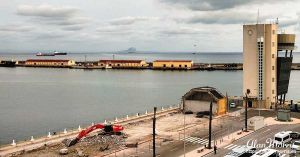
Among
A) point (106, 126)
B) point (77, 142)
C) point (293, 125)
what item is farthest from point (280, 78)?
point (77, 142)

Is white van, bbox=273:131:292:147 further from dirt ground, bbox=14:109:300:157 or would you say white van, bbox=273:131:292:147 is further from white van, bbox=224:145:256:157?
dirt ground, bbox=14:109:300:157

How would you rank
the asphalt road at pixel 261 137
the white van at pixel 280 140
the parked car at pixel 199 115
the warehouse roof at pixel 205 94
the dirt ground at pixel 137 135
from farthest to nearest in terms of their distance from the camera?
the warehouse roof at pixel 205 94 < the parked car at pixel 199 115 < the white van at pixel 280 140 < the asphalt road at pixel 261 137 < the dirt ground at pixel 137 135

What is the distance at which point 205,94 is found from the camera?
64562 mm

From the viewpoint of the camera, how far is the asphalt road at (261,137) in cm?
4245

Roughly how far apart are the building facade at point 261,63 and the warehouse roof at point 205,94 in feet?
31.9

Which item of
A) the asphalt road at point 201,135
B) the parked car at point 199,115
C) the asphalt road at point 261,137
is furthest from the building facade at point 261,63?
the asphalt road at point 261,137

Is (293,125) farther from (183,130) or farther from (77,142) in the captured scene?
(77,142)

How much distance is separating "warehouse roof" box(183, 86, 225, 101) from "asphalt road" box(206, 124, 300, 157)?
11071 millimetres

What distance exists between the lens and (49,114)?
84.3 metres

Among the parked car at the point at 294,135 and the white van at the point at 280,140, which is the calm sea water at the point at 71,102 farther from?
the parked car at the point at 294,135

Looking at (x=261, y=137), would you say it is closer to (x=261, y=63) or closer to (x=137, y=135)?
(x=137, y=135)

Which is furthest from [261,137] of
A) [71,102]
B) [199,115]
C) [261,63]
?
[71,102]

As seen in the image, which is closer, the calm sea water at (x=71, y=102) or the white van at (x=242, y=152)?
the white van at (x=242, y=152)

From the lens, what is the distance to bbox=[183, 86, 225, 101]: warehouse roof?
63.5m
